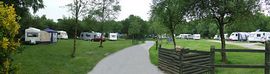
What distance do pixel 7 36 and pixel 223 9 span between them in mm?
14849

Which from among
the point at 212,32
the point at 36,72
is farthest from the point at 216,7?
the point at 212,32

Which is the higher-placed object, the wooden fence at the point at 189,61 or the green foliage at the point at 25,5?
the green foliage at the point at 25,5

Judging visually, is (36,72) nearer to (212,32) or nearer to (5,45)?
(5,45)

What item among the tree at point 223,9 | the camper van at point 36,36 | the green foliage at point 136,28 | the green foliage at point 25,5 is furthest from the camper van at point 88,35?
the tree at point 223,9

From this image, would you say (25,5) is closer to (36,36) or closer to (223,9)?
(36,36)

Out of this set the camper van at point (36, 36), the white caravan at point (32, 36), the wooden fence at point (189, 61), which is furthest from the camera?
the camper van at point (36, 36)

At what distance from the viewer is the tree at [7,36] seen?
692 centimetres

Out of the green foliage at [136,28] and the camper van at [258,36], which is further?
the green foliage at [136,28]

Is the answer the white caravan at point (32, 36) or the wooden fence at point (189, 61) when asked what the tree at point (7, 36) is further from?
the white caravan at point (32, 36)

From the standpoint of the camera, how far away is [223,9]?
20125 millimetres

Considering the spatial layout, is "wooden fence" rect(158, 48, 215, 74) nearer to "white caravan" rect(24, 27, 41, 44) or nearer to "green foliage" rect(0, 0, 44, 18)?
"green foliage" rect(0, 0, 44, 18)

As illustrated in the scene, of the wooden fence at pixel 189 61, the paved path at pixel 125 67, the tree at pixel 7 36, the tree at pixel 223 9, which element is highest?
the tree at pixel 223 9

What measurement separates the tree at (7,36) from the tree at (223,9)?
47.3 ft

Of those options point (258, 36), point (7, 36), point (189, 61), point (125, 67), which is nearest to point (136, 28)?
point (258, 36)
